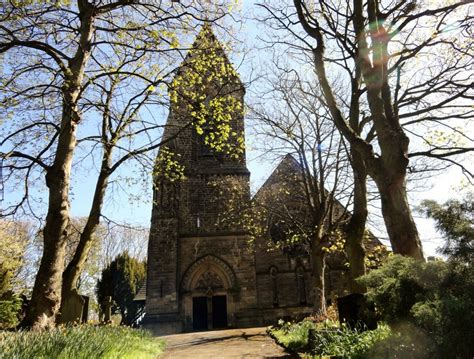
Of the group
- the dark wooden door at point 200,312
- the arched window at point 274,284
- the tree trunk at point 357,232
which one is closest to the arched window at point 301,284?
the arched window at point 274,284

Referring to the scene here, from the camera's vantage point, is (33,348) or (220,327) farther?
(220,327)

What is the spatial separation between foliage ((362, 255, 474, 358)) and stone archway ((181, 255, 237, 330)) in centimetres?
1645

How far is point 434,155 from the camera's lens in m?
10.2

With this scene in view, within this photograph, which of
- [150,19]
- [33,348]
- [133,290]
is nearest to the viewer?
[33,348]

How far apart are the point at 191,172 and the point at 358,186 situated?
14281 mm

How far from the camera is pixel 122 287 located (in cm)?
2691

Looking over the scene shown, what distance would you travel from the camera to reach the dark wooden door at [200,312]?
835 inches

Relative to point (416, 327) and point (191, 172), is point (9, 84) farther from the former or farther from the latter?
point (191, 172)

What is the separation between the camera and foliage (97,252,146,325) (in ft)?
87.4

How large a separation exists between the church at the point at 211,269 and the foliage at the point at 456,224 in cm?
1554

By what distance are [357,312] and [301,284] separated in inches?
588

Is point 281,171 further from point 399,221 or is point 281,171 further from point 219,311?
point 399,221

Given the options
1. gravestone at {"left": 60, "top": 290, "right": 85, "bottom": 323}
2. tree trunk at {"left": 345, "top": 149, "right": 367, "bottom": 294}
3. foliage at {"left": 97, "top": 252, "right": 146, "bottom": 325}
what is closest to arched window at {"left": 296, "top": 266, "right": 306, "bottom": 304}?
tree trunk at {"left": 345, "top": 149, "right": 367, "bottom": 294}

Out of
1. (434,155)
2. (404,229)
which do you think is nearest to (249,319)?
(434,155)
